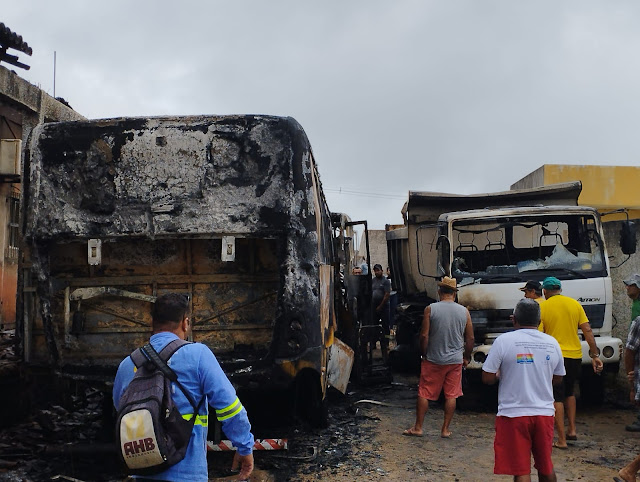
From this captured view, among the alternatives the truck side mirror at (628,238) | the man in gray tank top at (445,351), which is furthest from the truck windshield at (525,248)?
the man in gray tank top at (445,351)

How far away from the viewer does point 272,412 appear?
6887 mm

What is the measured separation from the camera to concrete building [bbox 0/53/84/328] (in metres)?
11.8

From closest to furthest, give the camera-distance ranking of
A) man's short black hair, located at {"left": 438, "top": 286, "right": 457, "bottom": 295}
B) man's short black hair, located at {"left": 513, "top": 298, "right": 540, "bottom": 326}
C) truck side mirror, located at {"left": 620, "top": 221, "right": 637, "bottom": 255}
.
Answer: man's short black hair, located at {"left": 513, "top": 298, "right": 540, "bottom": 326} → man's short black hair, located at {"left": 438, "top": 286, "right": 457, "bottom": 295} → truck side mirror, located at {"left": 620, "top": 221, "right": 637, "bottom": 255}

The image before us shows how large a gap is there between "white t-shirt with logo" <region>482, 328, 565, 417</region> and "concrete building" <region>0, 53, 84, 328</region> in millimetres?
9980

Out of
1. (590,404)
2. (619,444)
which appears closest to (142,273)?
(619,444)

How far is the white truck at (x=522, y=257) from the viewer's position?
797cm

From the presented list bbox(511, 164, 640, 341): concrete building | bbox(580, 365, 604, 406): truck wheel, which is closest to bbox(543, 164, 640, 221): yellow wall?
bbox(511, 164, 640, 341): concrete building

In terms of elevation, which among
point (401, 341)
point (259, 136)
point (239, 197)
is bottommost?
point (401, 341)

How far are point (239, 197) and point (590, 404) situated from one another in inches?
218

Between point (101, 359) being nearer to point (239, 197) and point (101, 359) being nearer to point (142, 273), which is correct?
point (142, 273)

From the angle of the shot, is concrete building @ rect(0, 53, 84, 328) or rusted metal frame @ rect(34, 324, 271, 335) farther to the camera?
concrete building @ rect(0, 53, 84, 328)

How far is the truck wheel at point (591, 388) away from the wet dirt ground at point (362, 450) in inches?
7.1

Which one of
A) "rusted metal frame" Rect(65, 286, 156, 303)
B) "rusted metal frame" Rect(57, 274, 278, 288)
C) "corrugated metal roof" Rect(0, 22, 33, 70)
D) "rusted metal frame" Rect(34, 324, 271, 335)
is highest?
"corrugated metal roof" Rect(0, 22, 33, 70)

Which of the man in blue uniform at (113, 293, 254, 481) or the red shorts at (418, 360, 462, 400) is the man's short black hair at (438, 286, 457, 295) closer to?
the red shorts at (418, 360, 462, 400)
